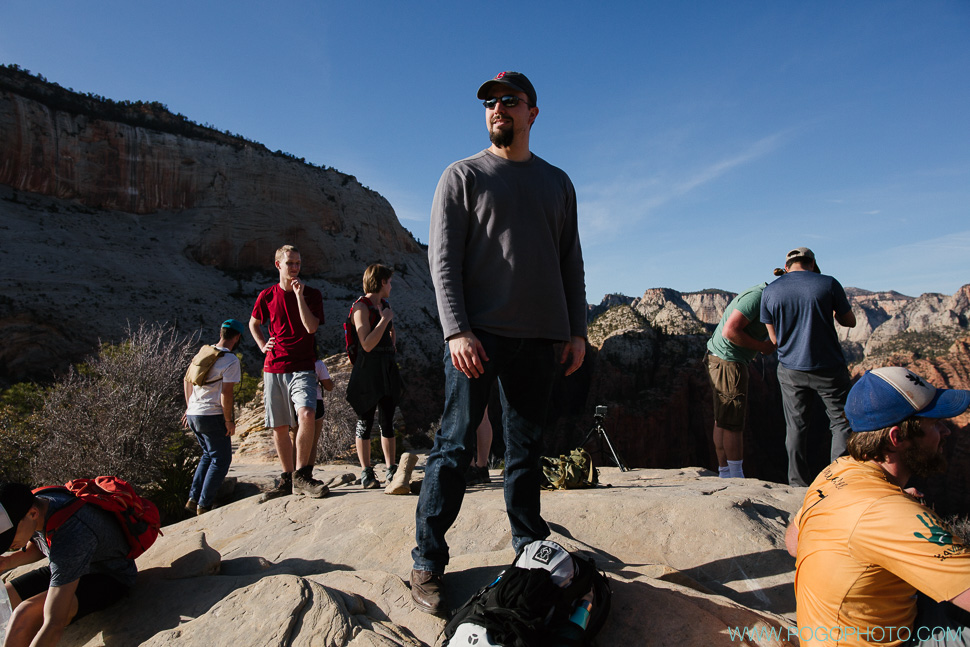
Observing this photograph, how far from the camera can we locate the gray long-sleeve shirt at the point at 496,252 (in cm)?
218

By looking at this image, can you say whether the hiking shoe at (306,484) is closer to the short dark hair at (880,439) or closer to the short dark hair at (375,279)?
the short dark hair at (375,279)

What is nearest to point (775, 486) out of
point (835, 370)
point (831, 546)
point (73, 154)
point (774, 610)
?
point (835, 370)

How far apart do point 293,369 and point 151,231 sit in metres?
30.7

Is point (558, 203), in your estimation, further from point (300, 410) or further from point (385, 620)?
point (300, 410)

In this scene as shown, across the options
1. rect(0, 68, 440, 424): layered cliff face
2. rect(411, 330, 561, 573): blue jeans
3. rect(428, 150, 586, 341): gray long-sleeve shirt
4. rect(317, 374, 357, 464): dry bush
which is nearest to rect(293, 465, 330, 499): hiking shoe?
rect(411, 330, 561, 573): blue jeans

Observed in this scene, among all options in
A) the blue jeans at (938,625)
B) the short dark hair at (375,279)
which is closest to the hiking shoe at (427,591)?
the blue jeans at (938,625)

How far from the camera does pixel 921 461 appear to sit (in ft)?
5.58

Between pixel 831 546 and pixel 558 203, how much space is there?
1.62m

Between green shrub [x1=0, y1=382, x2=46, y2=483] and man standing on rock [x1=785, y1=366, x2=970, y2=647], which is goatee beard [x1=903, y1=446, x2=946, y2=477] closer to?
man standing on rock [x1=785, y1=366, x2=970, y2=647]

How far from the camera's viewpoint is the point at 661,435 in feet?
96.9

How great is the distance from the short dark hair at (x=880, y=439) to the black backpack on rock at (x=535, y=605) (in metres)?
0.97

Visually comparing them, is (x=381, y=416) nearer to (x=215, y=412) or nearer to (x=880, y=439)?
(x=215, y=412)

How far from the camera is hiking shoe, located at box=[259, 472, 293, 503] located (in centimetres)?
431

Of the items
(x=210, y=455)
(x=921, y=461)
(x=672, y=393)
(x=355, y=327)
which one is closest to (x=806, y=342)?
(x=921, y=461)
